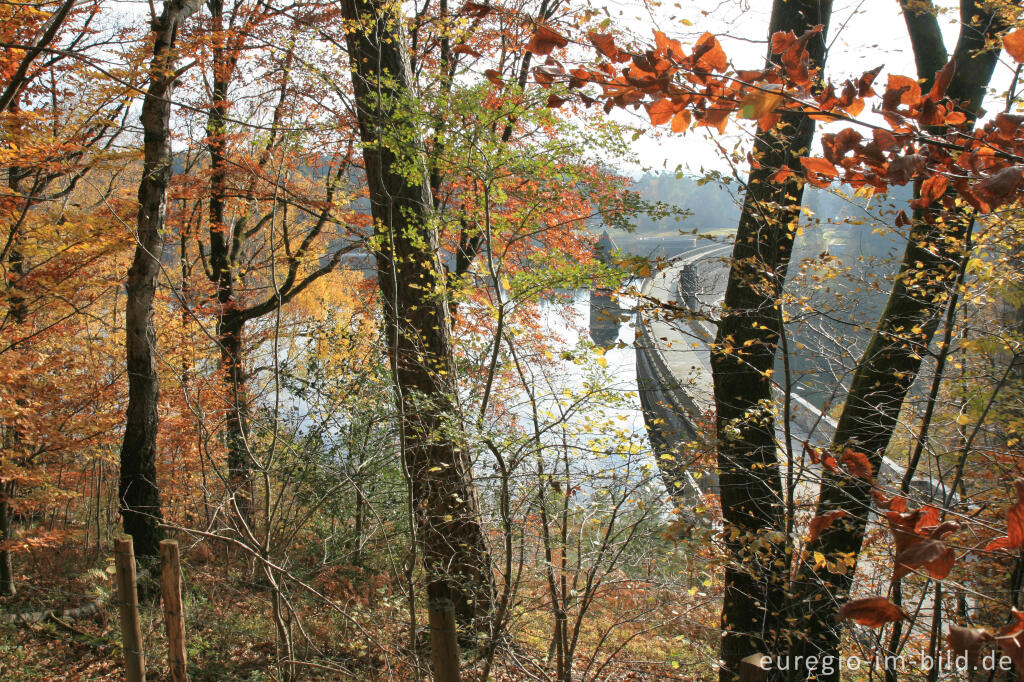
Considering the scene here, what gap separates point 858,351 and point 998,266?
Answer: 4.37 feet

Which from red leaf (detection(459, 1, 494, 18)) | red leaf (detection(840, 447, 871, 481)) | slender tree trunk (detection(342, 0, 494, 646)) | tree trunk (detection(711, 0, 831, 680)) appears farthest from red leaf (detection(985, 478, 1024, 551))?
slender tree trunk (detection(342, 0, 494, 646))

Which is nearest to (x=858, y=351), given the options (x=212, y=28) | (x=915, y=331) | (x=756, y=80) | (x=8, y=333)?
(x=915, y=331)

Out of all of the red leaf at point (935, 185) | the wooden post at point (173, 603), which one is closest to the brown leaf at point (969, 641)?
the red leaf at point (935, 185)

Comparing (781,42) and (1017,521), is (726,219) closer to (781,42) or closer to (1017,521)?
(781,42)

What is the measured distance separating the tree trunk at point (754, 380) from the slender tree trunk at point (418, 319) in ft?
5.74

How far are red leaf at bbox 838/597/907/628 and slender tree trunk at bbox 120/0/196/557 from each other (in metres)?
6.13

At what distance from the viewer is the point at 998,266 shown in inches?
167

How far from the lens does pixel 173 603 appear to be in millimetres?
3725

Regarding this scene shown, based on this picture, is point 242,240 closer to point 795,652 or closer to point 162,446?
point 162,446

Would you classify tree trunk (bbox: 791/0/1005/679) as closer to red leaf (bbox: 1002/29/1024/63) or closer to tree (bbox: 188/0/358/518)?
red leaf (bbox: 1002/29/1024/63)

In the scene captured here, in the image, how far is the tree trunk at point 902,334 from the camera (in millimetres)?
3922

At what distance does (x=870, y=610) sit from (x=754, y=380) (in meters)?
3.65

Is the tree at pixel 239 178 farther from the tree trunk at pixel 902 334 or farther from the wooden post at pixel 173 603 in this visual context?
the tree trunk at pixel 902 334

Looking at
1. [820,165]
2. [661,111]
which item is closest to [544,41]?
[661,111]
